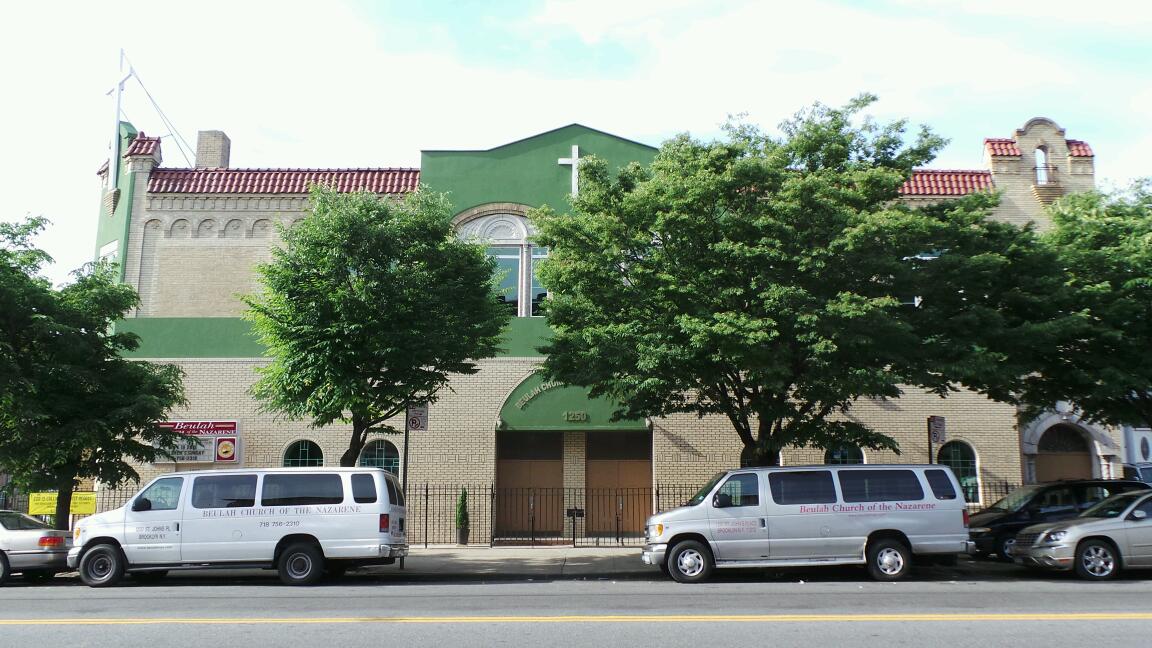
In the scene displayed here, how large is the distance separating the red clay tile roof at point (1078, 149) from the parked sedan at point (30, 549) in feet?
83.4

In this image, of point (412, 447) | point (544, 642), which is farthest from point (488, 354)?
point (544, 642)

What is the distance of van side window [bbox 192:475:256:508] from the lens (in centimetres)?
1386

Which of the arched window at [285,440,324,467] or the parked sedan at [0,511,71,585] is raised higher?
the arched window at [285,440,324,467]

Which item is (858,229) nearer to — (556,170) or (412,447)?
(556,170)

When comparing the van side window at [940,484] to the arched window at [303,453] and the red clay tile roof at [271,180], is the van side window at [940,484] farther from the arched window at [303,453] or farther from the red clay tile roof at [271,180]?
the red clay tile roof at [271,180]

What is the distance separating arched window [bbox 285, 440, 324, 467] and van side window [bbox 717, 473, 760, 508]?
470 inches

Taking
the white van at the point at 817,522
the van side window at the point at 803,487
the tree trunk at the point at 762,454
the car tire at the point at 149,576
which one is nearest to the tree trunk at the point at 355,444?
the car tire at the point at 149,576

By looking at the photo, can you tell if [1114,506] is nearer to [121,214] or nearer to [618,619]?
[618,619]

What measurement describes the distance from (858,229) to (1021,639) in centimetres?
704

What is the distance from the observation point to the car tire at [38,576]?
1505cm

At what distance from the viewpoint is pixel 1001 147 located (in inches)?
930

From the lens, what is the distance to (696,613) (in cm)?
Result: 1004

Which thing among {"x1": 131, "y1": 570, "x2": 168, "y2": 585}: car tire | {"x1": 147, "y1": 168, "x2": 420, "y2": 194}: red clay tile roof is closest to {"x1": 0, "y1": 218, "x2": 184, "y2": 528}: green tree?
{"x1": 131, "y1": 570, "x2": 168, "y2": 585}: car tire

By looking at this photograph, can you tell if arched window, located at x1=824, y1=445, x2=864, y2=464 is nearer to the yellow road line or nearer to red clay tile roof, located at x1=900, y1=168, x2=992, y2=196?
red clay tile roof, located at x1=900, y1=168, x2=992, y2=196
